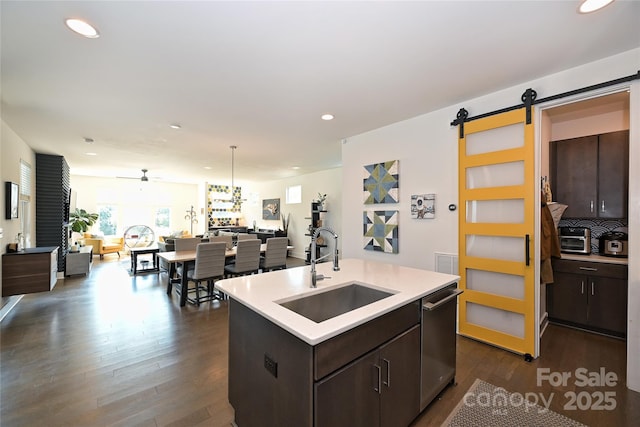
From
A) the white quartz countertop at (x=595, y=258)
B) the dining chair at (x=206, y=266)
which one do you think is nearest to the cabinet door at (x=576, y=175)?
the white quartz countertop at (x=595, y=258)

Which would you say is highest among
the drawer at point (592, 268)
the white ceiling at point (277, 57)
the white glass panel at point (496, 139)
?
the white ceiling at point (277, 57)

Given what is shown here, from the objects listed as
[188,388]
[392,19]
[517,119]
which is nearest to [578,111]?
[517,119]

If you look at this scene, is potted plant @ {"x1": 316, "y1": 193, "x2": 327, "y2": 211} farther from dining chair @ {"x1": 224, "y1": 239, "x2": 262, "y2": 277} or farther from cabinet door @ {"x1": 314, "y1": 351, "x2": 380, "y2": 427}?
cabinet door @ {"x1": 314, "y1": 351, "x2": 380, "y2": 427}

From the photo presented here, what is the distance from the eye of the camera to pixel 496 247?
2793mm

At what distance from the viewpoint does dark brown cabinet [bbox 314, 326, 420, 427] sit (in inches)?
47.4

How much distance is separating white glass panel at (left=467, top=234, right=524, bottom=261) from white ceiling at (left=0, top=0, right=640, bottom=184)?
60.7 inches

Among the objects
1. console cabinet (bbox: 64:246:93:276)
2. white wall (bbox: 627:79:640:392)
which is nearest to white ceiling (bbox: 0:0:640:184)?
white wall (bbox: 627:79:640:392)

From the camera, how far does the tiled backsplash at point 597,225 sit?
10.5 ft

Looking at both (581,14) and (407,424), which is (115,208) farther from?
(581,14)

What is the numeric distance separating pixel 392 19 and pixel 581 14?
1.19 metres

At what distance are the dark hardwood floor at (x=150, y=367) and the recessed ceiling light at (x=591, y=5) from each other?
2683 millimetres

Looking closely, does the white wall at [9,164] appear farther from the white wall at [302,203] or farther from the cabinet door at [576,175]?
the cabinet door at [576,175]

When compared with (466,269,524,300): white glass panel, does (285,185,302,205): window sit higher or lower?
higher

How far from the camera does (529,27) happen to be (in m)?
1.79
